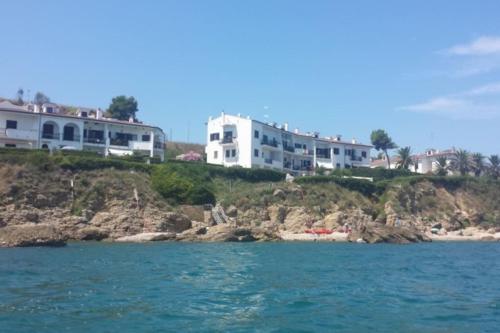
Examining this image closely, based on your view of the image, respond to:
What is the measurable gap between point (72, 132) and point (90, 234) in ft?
96.4

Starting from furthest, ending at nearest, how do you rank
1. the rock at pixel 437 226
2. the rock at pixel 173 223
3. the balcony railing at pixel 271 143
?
the balcony railing at pixel 271 143
the rock at pixel 437 226
the rock at pixel 173 223

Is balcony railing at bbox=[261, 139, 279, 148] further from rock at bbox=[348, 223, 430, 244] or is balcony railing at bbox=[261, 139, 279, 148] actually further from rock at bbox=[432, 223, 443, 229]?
rock at bbox=[348, 223, 430, 244]

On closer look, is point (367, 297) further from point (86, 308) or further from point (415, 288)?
point (86, 308)

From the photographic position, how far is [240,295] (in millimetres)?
20797

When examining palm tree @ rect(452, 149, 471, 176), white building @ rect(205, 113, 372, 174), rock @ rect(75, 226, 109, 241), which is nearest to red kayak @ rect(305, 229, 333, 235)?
white building @ rect(205, 113, 372, 174)

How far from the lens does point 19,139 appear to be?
73.7m

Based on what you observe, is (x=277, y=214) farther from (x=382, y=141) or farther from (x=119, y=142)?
(x=382, y=141)

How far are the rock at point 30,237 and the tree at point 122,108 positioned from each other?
60.7 meters

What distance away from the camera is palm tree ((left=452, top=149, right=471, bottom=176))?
107 metres

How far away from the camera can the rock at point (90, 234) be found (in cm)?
5341

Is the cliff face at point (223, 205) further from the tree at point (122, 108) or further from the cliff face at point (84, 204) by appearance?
the tree at point (122, 108)

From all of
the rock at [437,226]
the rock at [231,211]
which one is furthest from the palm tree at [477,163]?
the rock at [231,211]

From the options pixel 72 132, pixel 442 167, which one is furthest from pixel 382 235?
pixel 442 167

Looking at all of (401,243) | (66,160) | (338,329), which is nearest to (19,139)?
(66,160)
